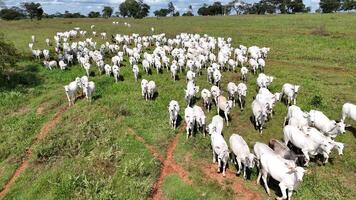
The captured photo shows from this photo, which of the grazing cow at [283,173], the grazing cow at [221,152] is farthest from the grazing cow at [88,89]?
the grazing cow at [283,173]

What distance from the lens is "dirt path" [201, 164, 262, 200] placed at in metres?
17.1

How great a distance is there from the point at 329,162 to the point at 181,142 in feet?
25.6

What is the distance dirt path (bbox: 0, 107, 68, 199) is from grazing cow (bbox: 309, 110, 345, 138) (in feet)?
53.3

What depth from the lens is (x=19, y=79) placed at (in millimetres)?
35250

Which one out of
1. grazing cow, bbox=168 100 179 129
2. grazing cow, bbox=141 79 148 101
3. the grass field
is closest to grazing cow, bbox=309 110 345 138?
the grass field

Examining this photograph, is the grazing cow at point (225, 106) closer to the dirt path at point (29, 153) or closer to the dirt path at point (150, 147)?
the dirt path at point (150, 147)

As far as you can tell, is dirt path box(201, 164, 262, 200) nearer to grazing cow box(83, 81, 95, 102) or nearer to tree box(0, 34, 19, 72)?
grazing cow box(83, 81, 95, 102)

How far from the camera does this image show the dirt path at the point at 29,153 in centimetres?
2083

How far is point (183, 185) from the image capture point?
18188 millimetres

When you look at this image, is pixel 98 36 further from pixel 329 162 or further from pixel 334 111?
pixel 329 162

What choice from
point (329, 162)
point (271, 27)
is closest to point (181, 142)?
point (329, 162)

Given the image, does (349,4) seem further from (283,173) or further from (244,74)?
(283,173)

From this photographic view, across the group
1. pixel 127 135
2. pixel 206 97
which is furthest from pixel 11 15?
pixel 127 135

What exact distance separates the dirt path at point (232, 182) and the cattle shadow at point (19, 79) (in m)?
21.0
